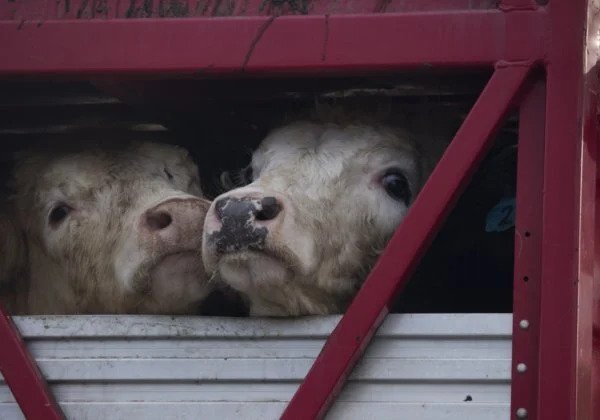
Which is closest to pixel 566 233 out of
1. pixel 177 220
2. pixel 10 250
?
pixel 177 220

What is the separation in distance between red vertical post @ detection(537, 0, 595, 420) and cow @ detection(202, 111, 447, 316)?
0.70 m

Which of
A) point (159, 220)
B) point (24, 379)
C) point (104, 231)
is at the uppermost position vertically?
point (104, 231)

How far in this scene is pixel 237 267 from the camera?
3.29 m

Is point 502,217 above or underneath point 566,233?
above

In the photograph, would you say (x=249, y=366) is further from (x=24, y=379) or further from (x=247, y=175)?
(x=247, y=175)

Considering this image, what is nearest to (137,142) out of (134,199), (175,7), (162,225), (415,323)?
(134,199)

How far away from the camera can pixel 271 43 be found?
320 cm

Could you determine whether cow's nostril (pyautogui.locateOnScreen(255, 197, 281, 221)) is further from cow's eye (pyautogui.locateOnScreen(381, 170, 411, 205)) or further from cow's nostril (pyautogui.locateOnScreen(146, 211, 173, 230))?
cow's eye (pyautogui.locateOnScreen(381, 170, 411, 205))

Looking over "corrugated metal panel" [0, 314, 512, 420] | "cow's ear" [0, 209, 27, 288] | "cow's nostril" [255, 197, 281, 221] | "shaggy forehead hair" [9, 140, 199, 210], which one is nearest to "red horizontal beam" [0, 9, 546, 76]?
"cow's nostril" [255, 197, 281, 221]

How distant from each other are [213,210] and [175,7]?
555 mm

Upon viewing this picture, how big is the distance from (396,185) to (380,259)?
81 cm

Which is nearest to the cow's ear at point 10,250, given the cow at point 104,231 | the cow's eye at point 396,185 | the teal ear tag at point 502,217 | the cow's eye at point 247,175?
the cow at point 104,231

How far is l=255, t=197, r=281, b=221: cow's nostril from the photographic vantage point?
326 centimetres

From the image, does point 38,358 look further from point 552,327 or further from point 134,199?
point 552,327
